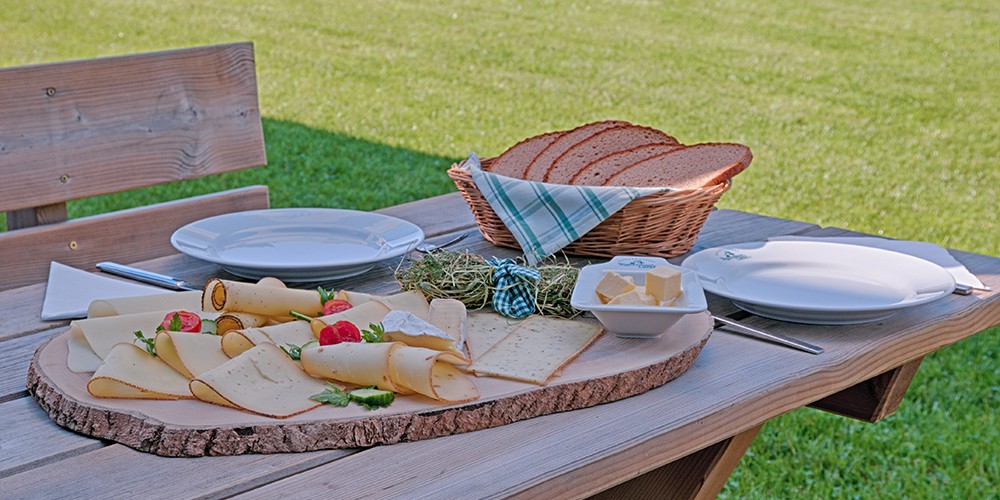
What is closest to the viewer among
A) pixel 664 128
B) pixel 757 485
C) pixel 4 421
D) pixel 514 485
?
pixel 514 485

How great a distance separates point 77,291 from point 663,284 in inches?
36.3

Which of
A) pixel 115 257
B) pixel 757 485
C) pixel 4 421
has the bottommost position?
pixel 757 485

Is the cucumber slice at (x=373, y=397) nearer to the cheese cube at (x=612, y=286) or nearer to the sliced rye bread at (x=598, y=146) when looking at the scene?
the cheese cube at (x=612, y=286)

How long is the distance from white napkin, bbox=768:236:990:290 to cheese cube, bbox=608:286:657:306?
25.0 inches

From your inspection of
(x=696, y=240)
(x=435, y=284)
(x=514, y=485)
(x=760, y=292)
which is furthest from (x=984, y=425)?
(x=514, y=485)

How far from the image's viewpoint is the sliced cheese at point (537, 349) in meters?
1.31

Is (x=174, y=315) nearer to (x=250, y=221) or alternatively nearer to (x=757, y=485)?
(x=250, y=221)

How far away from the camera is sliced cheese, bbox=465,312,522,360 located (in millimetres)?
1405

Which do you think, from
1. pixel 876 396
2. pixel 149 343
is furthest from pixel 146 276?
pixel 876 396

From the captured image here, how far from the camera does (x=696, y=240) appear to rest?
208cm

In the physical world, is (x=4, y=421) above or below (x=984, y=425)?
above

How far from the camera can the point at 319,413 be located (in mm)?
1203

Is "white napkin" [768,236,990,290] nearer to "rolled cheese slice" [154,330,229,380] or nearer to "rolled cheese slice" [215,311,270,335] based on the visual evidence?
"rolled cheese slice" [215,311,270,335]

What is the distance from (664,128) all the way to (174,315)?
624 cm
